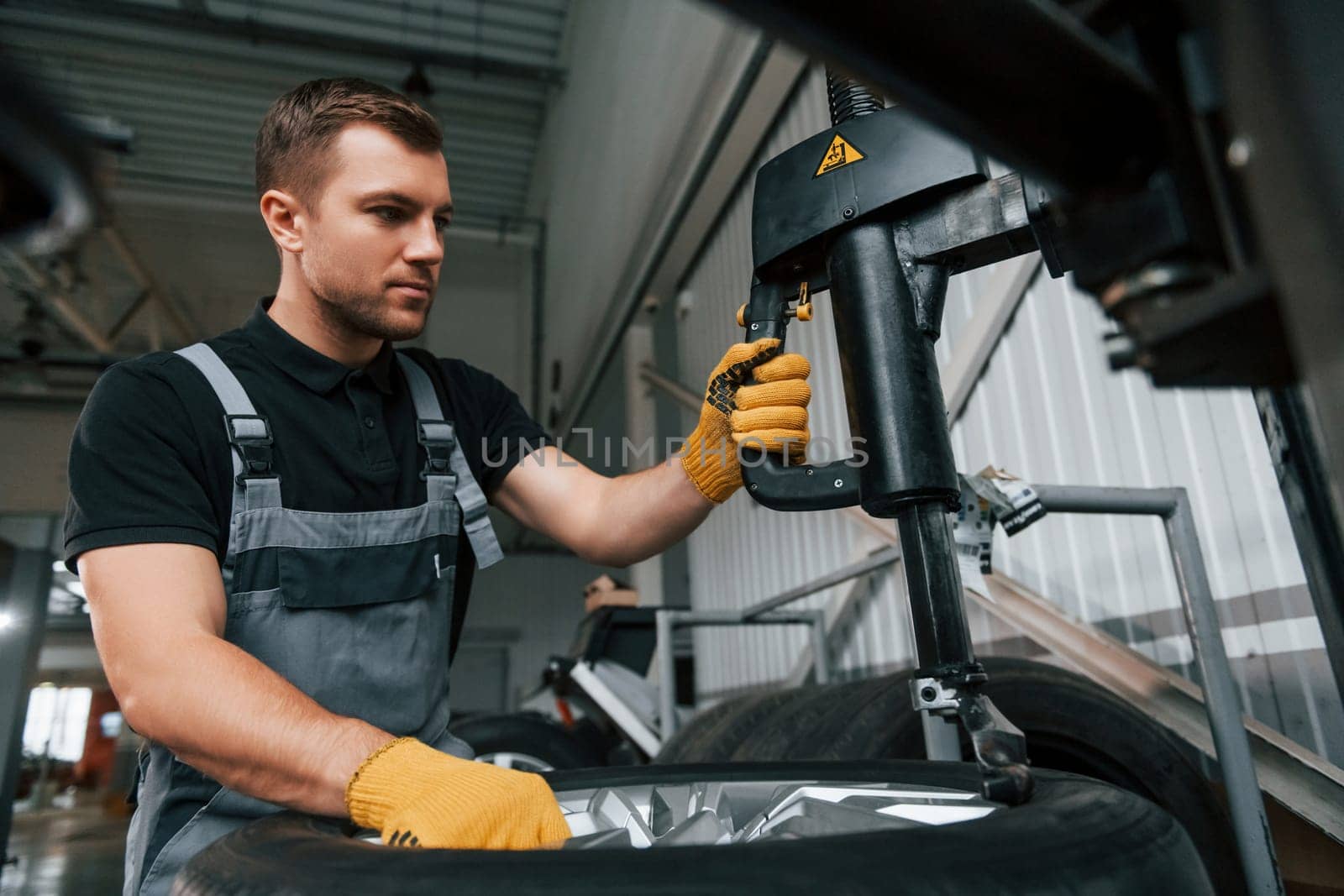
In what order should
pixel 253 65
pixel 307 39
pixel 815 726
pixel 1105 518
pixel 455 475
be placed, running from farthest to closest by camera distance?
pixel 253 65
pixel 307 39
pixel 1105 518
pixel 815 726
pixel 455 475

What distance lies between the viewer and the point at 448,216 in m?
1.22

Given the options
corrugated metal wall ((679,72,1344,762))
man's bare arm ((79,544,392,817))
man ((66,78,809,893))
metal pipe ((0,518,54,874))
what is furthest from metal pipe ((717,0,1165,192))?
metal pipe ((0,518,54,874))

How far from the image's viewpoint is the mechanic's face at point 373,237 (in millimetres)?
1098

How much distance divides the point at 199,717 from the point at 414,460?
1.61ft

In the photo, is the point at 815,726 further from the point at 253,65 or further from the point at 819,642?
the point at 253,65

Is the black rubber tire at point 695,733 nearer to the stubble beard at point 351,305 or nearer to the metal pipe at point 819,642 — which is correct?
the metal pipe at point 819,642

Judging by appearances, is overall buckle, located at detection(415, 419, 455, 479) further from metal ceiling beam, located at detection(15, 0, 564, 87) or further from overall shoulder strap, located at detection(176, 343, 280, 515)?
metal ceiling beam, located at detection(15, 0, 564, 87)

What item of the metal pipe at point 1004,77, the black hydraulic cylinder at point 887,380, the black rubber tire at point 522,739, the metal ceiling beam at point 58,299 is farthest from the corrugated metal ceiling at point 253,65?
the metal pipe at point 1004,77

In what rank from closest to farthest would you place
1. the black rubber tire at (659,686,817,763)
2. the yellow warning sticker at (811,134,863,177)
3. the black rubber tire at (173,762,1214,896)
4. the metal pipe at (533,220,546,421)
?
the black rubber tire at (173,762,1214,896) → the yellow warning sticker at (811,134,863,177) → the black rubber tire at (659,686,817,763) → the metal pipe at (533,220,546,421)

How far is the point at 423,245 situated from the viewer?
112 centimetres

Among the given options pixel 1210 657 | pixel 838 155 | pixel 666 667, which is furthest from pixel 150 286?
pixel 1210 657

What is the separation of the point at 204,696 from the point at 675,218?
9.82ft

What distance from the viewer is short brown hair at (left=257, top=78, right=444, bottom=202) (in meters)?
1.12

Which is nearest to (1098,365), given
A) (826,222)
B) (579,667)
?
(826,222)
